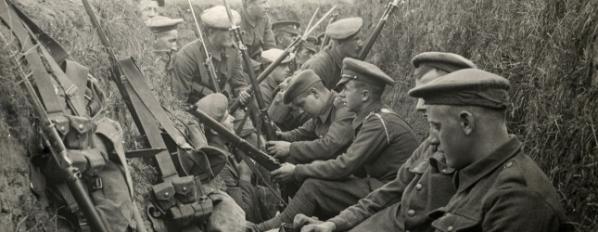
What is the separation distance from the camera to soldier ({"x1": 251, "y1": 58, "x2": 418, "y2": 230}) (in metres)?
5.91

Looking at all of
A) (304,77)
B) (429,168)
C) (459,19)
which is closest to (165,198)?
(429,168)

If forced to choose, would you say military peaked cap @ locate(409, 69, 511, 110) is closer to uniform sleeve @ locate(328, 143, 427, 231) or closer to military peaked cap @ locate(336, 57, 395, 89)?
uniform sleeve @ locate(328, 143, 427, 231)

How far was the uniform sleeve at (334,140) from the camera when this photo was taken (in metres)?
6.58

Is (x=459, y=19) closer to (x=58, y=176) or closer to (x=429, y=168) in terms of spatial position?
(x=429, y=168)

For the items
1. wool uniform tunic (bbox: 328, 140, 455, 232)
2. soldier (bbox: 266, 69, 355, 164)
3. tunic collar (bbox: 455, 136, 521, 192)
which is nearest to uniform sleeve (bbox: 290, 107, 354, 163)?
soldier (bbox: 266, 69, 355, 164)

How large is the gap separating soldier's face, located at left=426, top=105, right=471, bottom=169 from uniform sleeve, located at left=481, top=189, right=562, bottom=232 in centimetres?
29

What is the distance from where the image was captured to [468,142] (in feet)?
11.5

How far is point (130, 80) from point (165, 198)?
97 cm

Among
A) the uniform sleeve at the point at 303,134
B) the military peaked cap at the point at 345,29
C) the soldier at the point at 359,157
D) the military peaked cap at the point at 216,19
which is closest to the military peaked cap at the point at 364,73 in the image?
the soldier at the point at 359,157

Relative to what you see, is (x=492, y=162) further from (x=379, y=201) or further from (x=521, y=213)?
(x=379, y=201)

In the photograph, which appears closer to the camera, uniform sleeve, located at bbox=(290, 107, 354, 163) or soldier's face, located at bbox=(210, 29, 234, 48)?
uniform sleeve, located at bbox=(290, 107, 354, 163)

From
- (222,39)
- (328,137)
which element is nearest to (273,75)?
(222,39)

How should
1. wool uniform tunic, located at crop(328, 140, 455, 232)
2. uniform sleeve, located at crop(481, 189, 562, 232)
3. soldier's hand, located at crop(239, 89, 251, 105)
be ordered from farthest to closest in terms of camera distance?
soldier's hand, located at crop(239, 89, 251, 105)
wool uniform tunic, located at crop(328, 140, 455, 232)
uniform sleeve, located at crop(481, 189, 562, 232)

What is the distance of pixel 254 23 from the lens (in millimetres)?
11820
